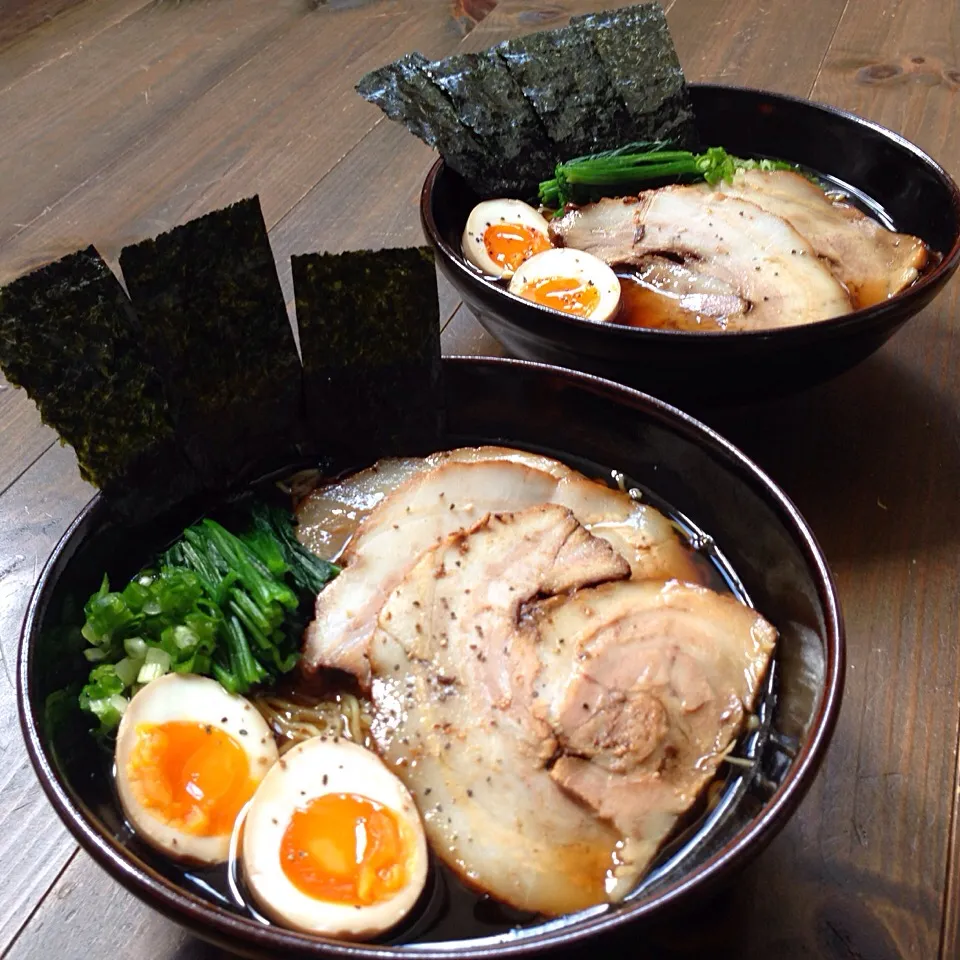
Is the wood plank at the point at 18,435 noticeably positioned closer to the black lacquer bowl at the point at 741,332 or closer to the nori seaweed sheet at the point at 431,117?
the black lacquer bowl at the point at 741,332

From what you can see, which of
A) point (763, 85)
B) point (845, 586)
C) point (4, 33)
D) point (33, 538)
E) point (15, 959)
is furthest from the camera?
point (4, 33)

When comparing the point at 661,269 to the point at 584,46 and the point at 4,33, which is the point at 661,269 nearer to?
the point at 584,46

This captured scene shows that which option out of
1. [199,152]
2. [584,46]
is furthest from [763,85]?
[199,152]

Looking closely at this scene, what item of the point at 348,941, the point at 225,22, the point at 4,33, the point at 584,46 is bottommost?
the point at 348,941

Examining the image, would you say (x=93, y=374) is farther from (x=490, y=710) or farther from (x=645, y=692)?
(x=645, y=692)

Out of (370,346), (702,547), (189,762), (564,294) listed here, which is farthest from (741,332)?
(189,762)

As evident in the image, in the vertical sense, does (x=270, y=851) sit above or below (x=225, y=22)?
below

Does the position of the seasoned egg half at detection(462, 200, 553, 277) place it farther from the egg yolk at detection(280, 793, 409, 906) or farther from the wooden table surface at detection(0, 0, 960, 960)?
the egg yolk at detection(280, 793, 409, 906)
